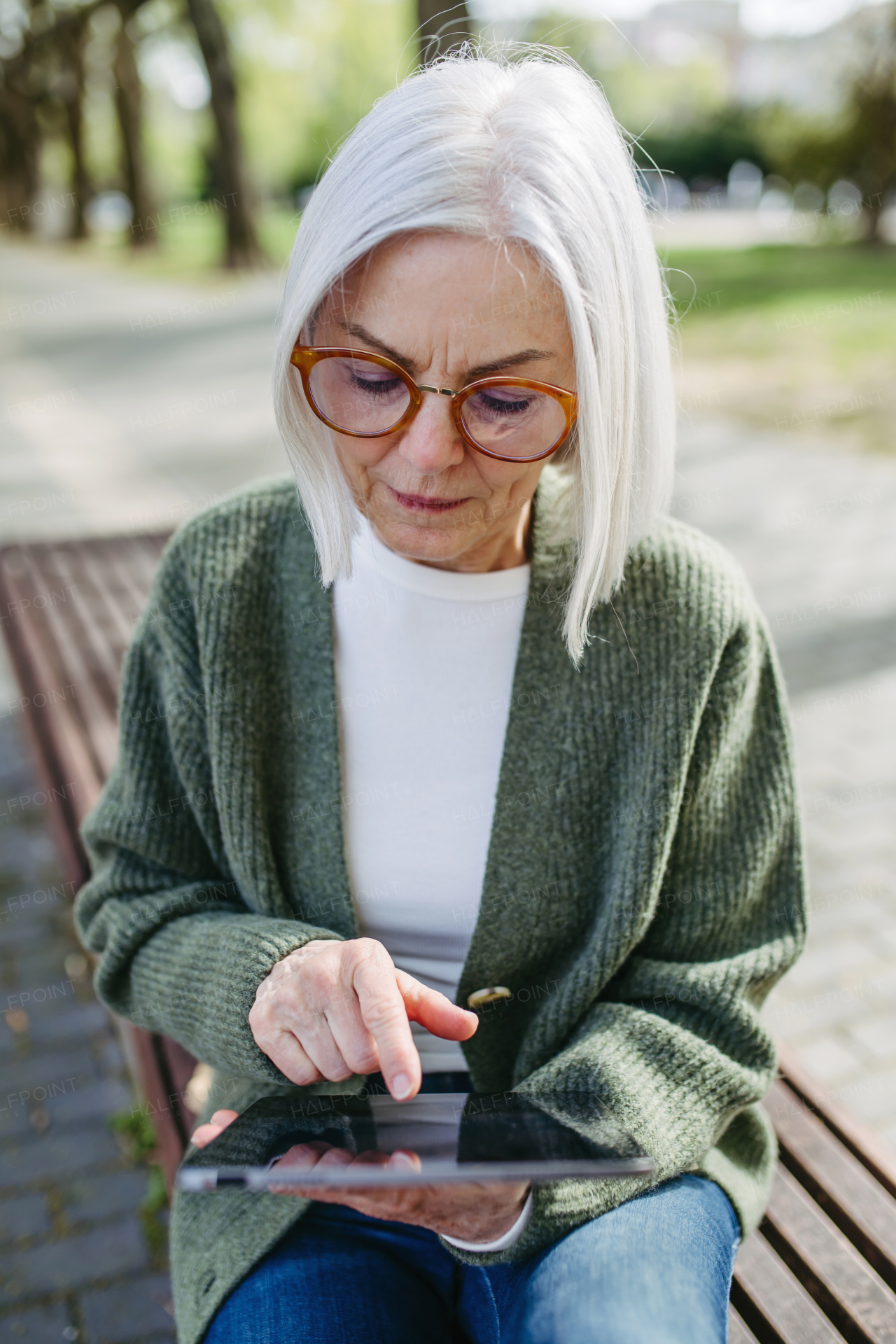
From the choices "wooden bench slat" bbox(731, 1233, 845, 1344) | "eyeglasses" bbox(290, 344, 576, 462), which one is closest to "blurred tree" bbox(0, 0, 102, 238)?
"eyeglasses" bbox(290, 344, 576, 462)

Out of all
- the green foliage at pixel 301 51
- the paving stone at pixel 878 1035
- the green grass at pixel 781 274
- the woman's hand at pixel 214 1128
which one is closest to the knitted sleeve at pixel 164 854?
the woman's hand at pixel 214 1128

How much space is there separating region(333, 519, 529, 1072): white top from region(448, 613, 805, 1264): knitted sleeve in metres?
0.26

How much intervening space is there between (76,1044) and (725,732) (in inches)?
78.7

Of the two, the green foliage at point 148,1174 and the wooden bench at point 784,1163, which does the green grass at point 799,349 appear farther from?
the green foliage at point 148,1174

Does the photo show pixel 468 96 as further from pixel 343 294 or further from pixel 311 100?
pixel 311 100

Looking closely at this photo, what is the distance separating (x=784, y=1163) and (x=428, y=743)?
912 millimetres

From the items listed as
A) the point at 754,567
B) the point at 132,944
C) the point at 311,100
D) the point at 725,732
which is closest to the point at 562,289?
the point at 725,732

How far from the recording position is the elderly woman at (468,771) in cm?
127

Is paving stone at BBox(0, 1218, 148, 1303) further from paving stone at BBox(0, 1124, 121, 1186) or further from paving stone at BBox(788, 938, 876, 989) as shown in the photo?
paving stone at BBox(788, 938, 876, 989)

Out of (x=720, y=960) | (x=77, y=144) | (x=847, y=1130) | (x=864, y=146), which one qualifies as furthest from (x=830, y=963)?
(x=77, y=144)

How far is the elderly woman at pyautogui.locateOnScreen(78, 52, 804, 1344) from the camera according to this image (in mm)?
1272

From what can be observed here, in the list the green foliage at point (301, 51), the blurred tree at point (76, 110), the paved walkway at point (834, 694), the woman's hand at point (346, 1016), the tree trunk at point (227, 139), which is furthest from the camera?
the blurred tree at point (76, 110)

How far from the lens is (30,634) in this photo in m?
3.21

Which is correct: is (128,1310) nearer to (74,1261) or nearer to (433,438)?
(74,1261)
